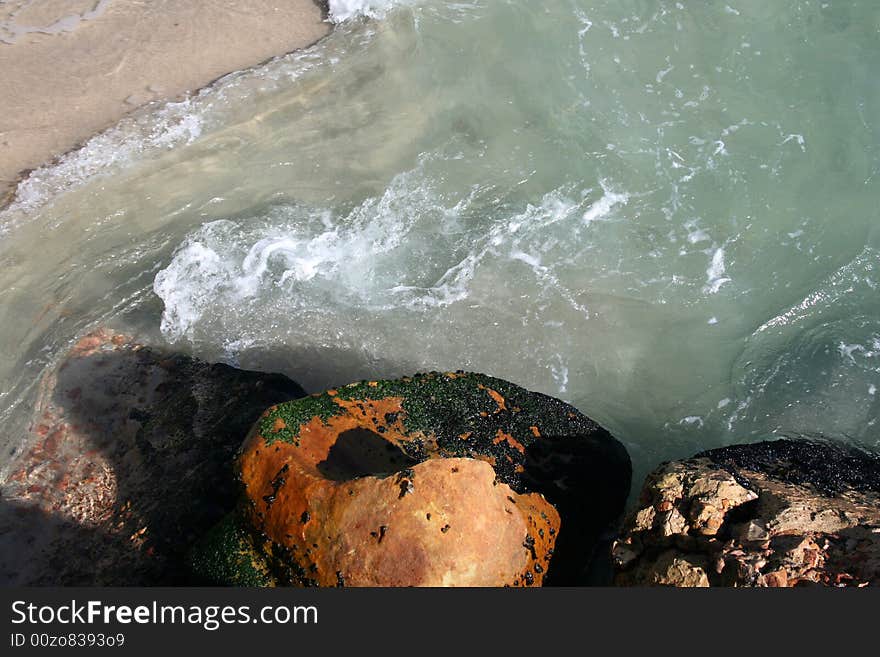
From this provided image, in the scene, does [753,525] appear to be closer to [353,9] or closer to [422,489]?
[422,489]

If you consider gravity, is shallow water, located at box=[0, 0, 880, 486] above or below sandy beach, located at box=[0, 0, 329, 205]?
below

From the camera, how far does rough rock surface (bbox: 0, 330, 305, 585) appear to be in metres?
9.69

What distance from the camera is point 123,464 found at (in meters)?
10.5

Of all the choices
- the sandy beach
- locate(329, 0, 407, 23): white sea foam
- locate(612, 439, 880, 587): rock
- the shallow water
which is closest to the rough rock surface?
the shallow water

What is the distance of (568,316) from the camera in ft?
39.6

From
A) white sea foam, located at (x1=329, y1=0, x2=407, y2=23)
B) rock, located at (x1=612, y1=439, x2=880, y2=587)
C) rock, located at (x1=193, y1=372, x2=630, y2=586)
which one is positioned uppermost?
white sea foam, located at (x1=329, y1=0, x2=407, y2=23)

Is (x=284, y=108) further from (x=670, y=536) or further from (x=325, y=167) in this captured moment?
(x=670, y=536)

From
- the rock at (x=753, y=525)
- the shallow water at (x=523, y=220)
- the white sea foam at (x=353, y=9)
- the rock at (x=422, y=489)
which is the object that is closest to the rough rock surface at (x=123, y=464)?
the shallow water at (x=523, y=220)

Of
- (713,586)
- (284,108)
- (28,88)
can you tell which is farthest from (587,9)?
(713,586)

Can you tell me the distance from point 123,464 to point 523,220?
799cm

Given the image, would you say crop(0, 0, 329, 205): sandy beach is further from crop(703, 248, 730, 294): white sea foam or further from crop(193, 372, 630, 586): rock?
crop(703, 248, 730, 294): white sea foam

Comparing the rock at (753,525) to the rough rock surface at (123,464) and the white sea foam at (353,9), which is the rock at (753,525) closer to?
the rough rock surface at (123,464)

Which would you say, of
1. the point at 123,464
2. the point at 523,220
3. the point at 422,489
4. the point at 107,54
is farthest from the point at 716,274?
the point at 107,54

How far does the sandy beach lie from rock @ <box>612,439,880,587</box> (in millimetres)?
11771
